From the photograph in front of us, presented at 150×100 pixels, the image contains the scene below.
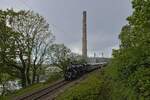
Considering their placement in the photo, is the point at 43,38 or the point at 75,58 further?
the point at 75,58

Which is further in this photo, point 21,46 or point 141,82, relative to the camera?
point 21,46

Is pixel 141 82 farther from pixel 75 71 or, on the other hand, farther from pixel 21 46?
pixel 21 46

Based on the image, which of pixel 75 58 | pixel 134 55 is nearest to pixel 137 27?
pixel 134 55

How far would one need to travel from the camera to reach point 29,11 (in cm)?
6016

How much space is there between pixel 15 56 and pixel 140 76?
46.1m

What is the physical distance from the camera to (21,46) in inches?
2238

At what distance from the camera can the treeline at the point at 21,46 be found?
5491 cm

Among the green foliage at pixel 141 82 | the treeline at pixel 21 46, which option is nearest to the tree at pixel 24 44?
the treeline at pixel 21 46

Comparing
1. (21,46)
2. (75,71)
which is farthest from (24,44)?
(75,71)

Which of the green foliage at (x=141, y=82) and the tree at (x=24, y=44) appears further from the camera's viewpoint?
the tree at (x=24, y=44)

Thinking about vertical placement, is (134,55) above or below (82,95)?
above

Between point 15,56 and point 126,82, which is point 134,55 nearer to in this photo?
point 126,82

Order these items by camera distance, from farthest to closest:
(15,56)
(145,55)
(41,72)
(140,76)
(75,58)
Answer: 1. (75,58)
2. (41,72)
3. (15,56)
4. (145,55)
5. (140,76)

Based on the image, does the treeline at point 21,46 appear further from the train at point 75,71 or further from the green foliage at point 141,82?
the green foliage at point 141,82
